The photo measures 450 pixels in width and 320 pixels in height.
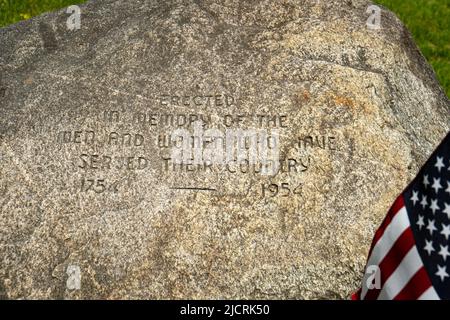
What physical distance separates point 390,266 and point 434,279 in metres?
0.28

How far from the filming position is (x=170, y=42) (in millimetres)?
4879

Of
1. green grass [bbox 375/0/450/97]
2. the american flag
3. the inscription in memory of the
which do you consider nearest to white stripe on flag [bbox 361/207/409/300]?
the american flag

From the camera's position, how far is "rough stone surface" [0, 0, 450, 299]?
4.12 metres

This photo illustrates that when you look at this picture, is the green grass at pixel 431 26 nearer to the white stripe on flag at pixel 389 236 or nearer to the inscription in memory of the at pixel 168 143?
the inscription in memory of the at pixel 168 143

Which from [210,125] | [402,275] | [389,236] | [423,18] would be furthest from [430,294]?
[423,18]

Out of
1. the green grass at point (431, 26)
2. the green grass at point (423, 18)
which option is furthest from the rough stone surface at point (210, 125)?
the green grass at point (431, 26)

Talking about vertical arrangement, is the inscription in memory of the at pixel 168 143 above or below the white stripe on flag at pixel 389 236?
below

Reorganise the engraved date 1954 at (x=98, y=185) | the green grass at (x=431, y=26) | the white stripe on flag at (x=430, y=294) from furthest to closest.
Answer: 1. the green grass at (x=431, y=26)
2. the engraved date 1954 at (x=98, y=185)
3. the white stripe on flag at (x=430, y=294)

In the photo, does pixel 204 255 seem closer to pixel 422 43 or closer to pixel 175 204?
pixel 175 204

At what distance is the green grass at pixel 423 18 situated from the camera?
27.4 feet

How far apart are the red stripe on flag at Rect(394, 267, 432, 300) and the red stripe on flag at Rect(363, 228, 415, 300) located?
115 mm

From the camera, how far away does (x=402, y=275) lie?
315 centimetres

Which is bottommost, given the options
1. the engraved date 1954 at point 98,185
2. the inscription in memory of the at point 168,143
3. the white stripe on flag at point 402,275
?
the engraved date 1954 at point 98,185

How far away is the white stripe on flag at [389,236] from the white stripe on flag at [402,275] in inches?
4.5
